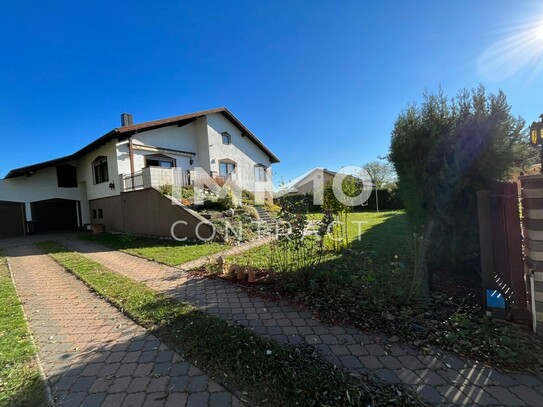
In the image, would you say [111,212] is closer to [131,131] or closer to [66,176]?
[131,131]

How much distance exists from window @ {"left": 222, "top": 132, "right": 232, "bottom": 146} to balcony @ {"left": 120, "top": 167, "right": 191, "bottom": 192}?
5.74m

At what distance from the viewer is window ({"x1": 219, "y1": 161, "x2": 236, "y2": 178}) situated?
18.0 meters

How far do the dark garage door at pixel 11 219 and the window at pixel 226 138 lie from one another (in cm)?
1423

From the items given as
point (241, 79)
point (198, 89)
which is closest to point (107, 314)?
point (241, 79)

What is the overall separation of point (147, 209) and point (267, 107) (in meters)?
9.45

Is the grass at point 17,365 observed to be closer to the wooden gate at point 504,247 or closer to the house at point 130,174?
the wooden gate at point 504,247

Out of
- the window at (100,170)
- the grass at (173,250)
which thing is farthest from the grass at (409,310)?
the window at (100,170)

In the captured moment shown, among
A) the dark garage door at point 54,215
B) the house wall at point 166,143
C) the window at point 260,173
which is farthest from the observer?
the window at point 260,173

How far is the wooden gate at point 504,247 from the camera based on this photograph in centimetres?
262

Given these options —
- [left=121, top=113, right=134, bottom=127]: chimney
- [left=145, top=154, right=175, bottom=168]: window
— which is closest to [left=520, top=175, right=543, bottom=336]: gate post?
[left=145, top=154, right=175, bottom=168]: window

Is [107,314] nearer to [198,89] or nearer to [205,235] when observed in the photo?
[205,235]

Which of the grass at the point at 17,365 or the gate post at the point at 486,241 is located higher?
the gate post at the point at 486,241

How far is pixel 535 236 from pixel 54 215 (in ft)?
79.7

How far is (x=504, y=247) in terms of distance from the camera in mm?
2785
